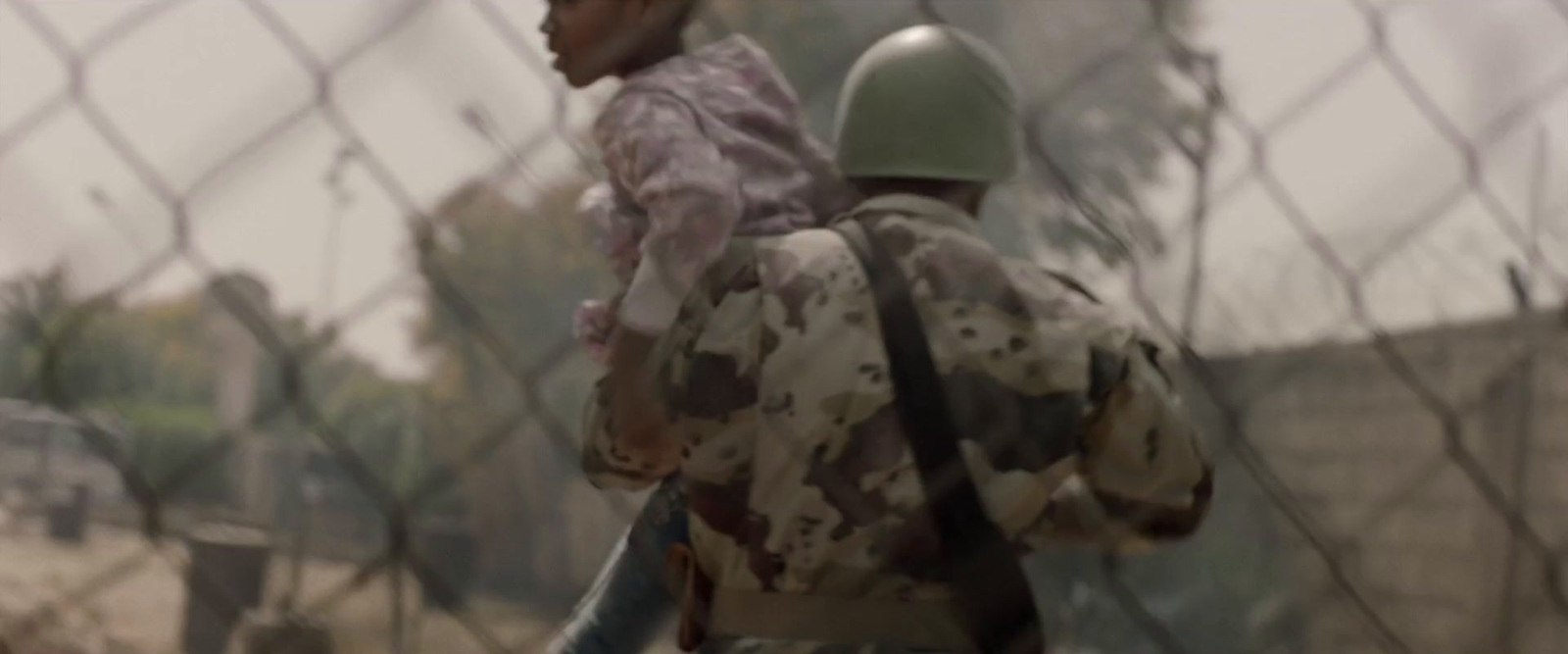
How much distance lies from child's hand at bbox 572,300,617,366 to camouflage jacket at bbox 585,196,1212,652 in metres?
0.03

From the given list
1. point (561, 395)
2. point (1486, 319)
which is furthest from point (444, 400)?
point (1486, 319)

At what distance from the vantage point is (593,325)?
0.71 metres

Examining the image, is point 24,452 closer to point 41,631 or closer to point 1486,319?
point 41,631

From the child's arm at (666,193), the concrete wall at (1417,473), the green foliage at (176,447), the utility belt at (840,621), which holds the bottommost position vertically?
the concrete wall at (1417,473)

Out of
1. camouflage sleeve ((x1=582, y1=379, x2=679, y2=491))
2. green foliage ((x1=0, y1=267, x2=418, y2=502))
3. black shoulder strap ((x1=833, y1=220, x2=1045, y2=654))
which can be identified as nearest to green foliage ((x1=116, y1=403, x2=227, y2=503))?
green foliage ((x1=0, y1=267, x2=418, y2=502))

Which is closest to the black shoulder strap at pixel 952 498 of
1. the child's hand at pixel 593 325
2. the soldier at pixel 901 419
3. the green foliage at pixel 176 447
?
the soldier at pixel 901 419

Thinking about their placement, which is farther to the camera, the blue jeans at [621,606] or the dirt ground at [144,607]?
the blue jeans at [621,606]

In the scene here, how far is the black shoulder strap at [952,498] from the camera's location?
26.9 inches

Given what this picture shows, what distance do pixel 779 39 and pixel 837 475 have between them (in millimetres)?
179

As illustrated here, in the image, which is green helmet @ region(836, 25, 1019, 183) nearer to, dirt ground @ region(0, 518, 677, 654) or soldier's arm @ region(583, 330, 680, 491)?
soldier's arm @ region(583, 330, 680, 491)

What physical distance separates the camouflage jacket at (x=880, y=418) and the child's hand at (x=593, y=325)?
0.03 meters

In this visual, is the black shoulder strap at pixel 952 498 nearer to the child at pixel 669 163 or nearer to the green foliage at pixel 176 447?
the child at pixel 669 163

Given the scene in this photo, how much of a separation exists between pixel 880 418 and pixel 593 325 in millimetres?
119

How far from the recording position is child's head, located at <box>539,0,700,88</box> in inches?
26.9
